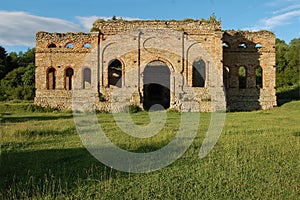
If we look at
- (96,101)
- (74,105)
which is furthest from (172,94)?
(74,105)

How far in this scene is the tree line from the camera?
33.6m

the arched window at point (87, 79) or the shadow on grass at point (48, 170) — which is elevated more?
the arched window at point (87, 79)

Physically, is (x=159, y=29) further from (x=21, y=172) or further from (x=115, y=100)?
(x=21, y=172)

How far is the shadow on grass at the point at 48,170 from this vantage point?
6000mm

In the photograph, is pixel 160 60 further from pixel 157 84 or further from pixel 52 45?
pixel 52 45

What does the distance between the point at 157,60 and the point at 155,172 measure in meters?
17.1

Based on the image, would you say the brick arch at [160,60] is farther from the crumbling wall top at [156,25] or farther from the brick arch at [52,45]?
the brick arch at [52,45]

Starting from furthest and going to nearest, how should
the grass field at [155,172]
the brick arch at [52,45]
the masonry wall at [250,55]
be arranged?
the masonry wall at [250,55], the brick arch at [52,45], the grass field at [155,172]

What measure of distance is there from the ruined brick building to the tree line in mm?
10305

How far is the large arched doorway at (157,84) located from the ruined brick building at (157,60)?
4142 millimetres

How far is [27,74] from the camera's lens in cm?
3722

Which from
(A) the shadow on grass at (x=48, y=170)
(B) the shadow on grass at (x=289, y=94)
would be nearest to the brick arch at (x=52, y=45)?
(A) the shadow on grass at (x=48, y=170)

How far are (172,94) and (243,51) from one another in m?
7.66

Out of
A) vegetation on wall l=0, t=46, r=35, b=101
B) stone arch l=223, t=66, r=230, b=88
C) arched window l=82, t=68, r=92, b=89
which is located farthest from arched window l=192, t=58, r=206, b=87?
vegetation on wall l=0, t=46, r=35, b=101
